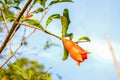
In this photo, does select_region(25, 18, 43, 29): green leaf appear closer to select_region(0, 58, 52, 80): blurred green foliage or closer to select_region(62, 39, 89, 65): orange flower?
select_region(62, 39, 89, 65): orange flower

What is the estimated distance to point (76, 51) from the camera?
178 cm

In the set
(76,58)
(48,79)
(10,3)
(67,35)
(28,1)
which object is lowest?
(48,79)

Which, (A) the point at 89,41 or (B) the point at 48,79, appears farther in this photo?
(B) the point at 48,79

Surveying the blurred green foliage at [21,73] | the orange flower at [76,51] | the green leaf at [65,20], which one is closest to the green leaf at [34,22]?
the green leaf at [65,20]

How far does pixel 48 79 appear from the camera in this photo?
3395mm

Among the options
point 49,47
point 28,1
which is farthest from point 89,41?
point 49,47

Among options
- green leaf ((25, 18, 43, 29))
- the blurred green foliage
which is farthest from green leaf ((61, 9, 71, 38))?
the blurred green foliage

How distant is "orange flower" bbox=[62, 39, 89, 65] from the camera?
5.78ft

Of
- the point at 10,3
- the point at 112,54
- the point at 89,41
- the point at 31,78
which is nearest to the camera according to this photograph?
the point at 89,41

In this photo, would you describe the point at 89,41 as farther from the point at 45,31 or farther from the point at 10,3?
the point at 10,3

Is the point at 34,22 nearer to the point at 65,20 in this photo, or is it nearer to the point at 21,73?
the point at 65,20

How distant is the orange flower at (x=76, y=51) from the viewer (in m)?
1.76

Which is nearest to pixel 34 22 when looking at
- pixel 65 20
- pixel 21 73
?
pixel 65 20

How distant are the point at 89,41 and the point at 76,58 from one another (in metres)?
0.31
